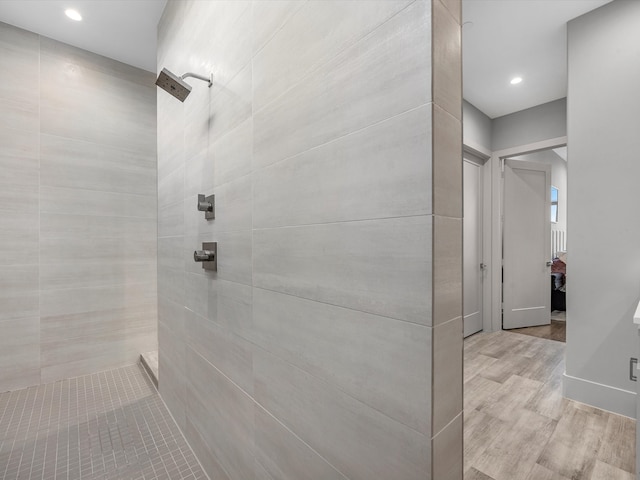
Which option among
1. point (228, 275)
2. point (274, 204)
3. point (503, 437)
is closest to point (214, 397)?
point (228, 275)

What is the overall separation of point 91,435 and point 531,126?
4.96 meters

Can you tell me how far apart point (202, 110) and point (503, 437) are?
101 inches

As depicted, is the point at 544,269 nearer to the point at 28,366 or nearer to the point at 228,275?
the point at 228,275

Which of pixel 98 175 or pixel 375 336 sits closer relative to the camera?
pixel 375 336

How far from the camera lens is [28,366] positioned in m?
2.32

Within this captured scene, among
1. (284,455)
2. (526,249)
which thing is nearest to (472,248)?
(526,249)

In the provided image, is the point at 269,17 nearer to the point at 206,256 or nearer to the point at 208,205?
the point at 208,205

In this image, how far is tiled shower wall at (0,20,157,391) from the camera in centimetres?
227

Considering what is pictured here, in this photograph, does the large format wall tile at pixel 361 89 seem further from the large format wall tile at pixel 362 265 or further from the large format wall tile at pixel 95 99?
the large format wall tile at pixel 95 99

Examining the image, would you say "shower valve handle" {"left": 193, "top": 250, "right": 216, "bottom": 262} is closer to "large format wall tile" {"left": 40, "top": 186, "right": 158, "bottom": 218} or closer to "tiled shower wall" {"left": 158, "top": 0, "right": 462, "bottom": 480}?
"tiled shower wall" {"left": 158, "top": 0, "right": 462, "bottom": 480}

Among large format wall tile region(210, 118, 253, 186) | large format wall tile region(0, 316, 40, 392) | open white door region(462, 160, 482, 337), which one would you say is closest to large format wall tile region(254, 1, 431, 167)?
large format wall tile region(210, 118, 253, 186)

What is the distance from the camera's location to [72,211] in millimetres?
2482

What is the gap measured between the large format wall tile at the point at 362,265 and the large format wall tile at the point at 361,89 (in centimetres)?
25

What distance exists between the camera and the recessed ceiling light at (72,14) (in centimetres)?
211
